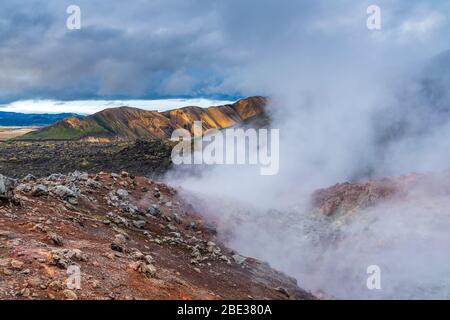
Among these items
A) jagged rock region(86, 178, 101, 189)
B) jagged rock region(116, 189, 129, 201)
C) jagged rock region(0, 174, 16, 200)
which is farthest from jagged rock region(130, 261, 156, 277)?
jagged rock region(86, 178, 101, 189)

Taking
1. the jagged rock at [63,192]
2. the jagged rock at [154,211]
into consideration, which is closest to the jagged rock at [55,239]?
the jagged rock at [63,192]

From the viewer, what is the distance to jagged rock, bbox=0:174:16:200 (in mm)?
14172

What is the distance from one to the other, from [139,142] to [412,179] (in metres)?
77.1

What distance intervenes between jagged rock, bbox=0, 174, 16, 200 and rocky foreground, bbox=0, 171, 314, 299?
0.14 feet

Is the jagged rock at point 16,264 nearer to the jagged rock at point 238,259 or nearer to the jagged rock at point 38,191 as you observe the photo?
the jagged rock at point 38,191

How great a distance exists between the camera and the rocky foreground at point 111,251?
1026cm

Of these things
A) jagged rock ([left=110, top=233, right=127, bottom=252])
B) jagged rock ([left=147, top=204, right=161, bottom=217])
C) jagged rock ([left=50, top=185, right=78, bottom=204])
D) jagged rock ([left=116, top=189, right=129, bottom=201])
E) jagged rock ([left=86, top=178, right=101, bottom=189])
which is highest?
jagged rock ([left=86, top=178, right=101, bottom=189])

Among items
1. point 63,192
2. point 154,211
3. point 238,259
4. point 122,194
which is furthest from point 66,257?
point 122,194

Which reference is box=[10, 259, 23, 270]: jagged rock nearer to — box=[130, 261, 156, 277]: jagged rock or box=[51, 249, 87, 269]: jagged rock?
box=[51, 249, 87, 269]: jagged rock

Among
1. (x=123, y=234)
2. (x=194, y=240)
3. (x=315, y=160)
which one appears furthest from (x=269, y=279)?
(x=315, y=160)

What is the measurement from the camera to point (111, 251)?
1288 centimetres

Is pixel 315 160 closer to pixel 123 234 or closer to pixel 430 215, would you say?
pixel 430 215

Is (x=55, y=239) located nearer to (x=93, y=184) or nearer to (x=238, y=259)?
(x=238, y=259)

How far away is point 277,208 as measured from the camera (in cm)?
2980
